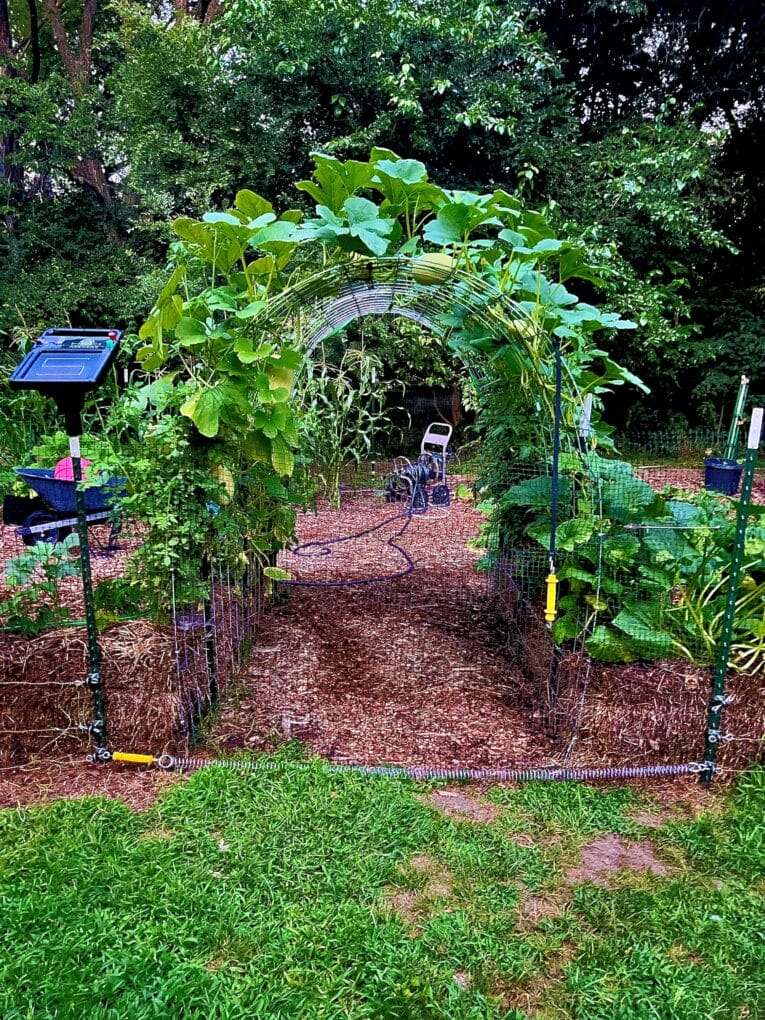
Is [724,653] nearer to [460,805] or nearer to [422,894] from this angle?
[460,805]

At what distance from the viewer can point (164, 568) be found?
7.62 ft

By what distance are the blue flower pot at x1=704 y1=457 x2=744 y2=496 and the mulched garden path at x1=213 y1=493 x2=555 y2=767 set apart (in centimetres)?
265

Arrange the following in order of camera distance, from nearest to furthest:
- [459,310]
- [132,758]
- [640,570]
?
1. [132,758]
2. [640,570]
3. [459,310]

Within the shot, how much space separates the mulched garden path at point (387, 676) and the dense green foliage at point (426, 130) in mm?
3237

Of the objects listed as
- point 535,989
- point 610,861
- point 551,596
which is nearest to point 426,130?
point 551,596

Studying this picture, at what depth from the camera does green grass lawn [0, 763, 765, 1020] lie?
4.87 ft

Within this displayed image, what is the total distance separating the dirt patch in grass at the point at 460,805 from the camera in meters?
2.12

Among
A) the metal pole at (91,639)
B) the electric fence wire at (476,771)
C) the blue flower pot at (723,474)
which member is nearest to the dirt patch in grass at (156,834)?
the electric fence wire at (476,771)

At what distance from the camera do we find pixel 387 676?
3.08 meters

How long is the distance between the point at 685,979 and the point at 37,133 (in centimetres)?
1095

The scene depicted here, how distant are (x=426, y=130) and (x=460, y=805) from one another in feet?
24.1

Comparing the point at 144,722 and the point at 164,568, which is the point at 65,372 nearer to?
the point at 164,568

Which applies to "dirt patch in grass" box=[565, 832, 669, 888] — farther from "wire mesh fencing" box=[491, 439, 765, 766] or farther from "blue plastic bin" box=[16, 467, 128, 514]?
"blue plastic bin" box=[16, 467, 128, 514]

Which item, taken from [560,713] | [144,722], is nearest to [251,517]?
[144,722]
